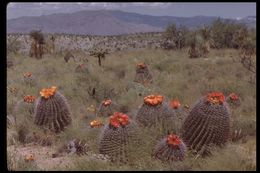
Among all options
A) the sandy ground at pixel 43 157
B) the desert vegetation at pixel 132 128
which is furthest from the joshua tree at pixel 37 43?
the sandy ground at pixel 43 157

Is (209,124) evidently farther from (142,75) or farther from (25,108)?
(142,75)

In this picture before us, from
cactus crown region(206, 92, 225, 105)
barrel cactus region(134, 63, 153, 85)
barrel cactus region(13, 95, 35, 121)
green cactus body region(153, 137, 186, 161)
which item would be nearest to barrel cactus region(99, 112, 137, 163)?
green cactus body region(153, 137, 186, 161)

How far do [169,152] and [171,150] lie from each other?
0.12ft

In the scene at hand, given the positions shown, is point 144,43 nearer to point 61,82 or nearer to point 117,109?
point 61,82

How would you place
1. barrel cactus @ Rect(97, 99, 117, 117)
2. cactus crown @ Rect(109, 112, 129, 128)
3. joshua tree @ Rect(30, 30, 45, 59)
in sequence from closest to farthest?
cactus crown @ Rect(109, 112, 129, 128) → barrel cactus @ Rect(97, 99, 117, 117) → joshua tree @ Rect(30, 30, 45, 59)

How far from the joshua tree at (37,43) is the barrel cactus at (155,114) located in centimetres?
1774

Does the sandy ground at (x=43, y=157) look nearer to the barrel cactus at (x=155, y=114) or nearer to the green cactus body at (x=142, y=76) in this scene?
the barrel cactus at (x=155, y=114)

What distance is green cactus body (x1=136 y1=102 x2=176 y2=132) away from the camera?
6.98 meters

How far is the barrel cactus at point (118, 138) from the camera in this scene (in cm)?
629

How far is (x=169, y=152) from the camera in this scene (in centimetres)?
625

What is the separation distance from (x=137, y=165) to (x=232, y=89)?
7.31 metres

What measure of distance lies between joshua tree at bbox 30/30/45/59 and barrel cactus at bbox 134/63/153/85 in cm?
1089

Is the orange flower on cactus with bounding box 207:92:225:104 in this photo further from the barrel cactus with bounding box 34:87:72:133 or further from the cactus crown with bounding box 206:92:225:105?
the barrel cactus with bounding box 34:87:72:133

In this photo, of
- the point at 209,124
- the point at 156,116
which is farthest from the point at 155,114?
the point at 209,124
